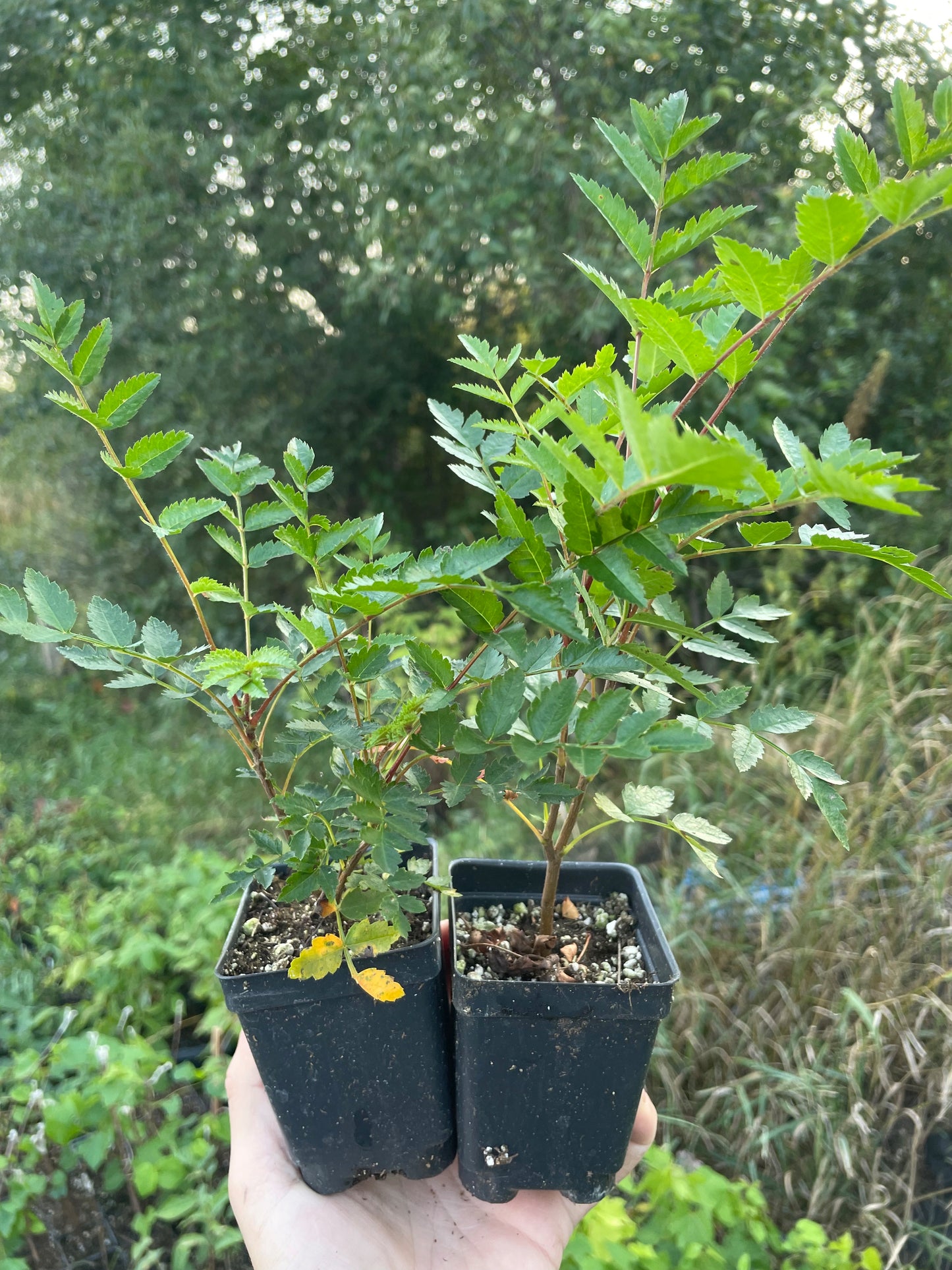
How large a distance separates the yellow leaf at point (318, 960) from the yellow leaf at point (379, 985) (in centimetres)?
3

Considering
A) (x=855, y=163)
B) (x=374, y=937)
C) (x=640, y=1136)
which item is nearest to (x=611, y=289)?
(x=855, y=163)

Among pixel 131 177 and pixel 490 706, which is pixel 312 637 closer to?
pixel 490 706

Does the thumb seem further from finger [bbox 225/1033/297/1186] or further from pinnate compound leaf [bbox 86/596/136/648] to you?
pinnate compound leaf [bbox 86/596/136/648]

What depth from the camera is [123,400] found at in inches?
25.3

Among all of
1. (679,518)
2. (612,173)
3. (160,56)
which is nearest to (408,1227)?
(679,518)

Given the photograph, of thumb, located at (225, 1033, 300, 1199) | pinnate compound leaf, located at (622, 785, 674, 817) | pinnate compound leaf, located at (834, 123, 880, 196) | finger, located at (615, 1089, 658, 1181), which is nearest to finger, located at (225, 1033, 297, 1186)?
thumb, located at (225, 1033, 300, 1199)

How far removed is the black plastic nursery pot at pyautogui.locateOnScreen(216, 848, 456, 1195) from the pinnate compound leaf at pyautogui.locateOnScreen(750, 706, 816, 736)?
0.37 meters

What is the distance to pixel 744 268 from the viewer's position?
1.61ft

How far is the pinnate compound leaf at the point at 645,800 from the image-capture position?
0.64 m

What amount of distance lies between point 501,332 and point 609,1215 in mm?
2950

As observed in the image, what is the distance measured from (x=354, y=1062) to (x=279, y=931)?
0.15 m

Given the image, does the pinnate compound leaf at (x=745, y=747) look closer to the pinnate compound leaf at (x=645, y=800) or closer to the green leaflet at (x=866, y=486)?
the pinnate compound leaf at (x=645, y=800)

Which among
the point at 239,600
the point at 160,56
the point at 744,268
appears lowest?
the point at 239,600

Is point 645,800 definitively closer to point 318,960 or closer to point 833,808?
point 833,808
